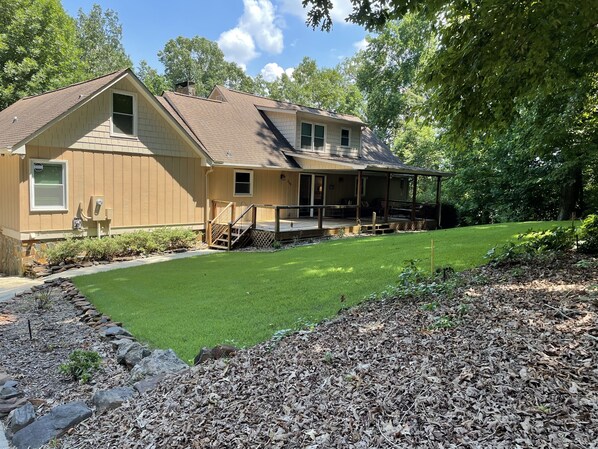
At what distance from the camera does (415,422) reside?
2684 mm

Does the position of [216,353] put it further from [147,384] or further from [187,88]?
[187,88]

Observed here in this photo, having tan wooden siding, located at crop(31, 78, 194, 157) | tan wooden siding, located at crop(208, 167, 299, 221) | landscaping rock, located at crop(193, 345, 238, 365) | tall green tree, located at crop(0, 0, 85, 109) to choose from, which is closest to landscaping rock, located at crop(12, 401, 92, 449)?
landscaping rock, located at crop(193, 345, 238, 365)

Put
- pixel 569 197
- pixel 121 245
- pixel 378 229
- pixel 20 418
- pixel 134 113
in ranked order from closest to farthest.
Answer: pixel 20 418
pixel 121 245
pixel 134 113
pixel 378 229
pixel 569 197

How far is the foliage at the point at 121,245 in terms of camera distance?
1282cm

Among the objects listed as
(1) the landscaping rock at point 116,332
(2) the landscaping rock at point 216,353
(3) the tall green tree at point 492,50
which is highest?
(3) the tall green tree at point 492,50

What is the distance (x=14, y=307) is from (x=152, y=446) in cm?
752

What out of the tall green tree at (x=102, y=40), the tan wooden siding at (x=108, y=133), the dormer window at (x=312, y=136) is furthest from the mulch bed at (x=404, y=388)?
the tall green tree at (x=102, y=40)

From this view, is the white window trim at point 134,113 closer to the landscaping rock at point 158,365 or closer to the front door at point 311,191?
the front door at point 311,191

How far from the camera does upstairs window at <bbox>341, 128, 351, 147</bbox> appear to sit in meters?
22.8

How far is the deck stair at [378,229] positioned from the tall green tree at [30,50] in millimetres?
20346

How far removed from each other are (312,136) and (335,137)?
1.53 meters

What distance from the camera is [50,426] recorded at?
384 cm

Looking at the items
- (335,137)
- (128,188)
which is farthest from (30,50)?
(335,137)

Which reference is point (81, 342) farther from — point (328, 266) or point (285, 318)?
point (328, 266)
